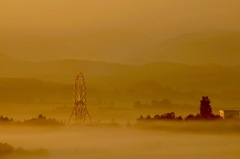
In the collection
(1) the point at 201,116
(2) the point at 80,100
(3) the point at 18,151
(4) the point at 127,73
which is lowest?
(3) the point at 18,151

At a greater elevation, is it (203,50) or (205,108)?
(203,50)

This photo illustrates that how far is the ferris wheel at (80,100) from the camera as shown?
2629mm

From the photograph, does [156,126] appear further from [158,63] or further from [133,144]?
[158,63]

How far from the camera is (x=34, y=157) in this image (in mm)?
2561

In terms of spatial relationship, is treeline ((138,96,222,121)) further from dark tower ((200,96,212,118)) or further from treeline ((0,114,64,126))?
treeline ((0,114,64,126))

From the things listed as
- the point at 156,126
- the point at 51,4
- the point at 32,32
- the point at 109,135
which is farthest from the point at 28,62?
the point at 156,126

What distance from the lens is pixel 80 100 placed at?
2.66m

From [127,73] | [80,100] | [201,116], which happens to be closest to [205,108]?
[201,116]

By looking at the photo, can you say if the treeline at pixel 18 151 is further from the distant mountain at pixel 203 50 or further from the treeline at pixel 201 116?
the distant mountain at pixel 203 50

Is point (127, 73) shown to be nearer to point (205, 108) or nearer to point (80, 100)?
point (80, 100)

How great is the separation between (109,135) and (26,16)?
2.48 ft

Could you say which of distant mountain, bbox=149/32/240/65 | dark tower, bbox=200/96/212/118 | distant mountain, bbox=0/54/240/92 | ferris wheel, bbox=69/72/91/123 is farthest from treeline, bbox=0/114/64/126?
dark tower, bbox=200/96/212/118

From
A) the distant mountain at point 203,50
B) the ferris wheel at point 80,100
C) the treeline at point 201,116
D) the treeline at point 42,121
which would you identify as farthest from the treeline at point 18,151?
the distant mountain at point 203,50

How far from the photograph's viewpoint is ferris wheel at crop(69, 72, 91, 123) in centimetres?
263
